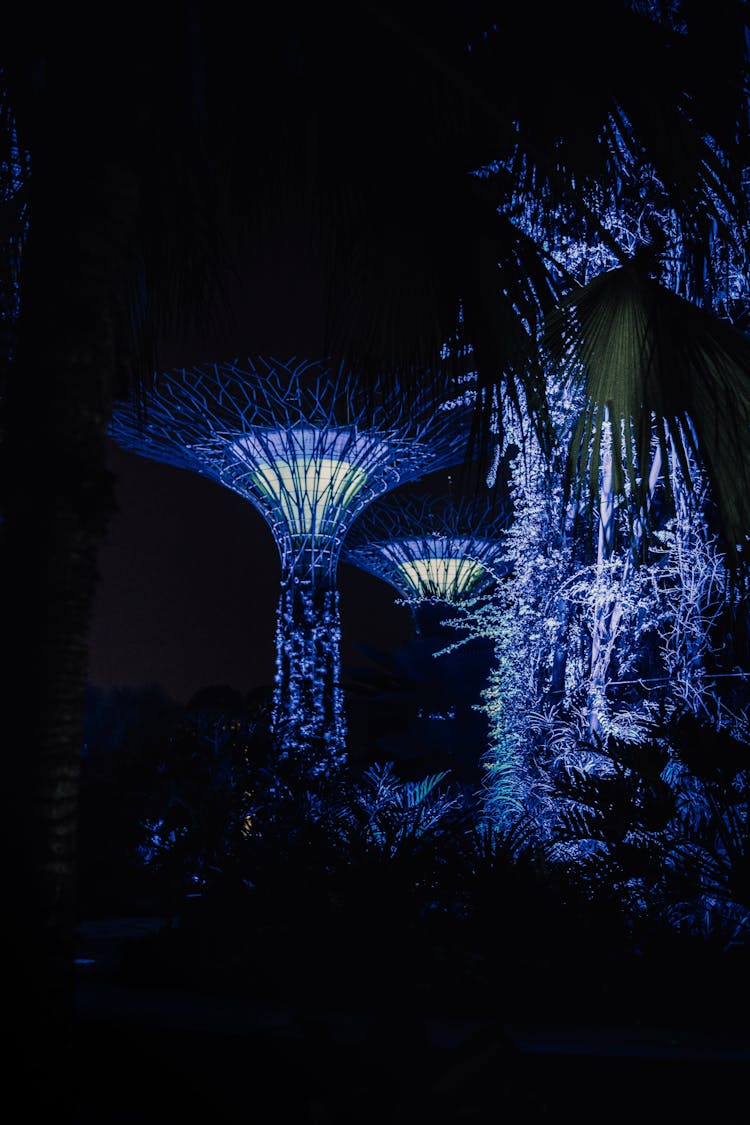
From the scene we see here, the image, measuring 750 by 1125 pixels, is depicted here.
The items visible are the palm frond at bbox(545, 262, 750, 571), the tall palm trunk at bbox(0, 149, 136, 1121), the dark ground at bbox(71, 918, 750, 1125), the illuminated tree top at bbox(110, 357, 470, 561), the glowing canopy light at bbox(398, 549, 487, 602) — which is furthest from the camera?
the glowing canopy light at bbox(398, 549, 487, 602)

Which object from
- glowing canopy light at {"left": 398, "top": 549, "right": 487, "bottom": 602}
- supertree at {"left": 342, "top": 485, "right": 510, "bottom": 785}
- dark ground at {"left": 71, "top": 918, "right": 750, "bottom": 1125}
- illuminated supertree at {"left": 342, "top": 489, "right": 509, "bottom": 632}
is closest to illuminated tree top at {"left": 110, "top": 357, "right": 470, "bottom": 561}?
supertree at {"left": 342, "top": 485, "right": 510, "bottom": 785}

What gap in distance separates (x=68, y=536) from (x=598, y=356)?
2272mm

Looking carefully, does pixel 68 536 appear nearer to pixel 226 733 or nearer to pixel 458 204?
pixel 458 204

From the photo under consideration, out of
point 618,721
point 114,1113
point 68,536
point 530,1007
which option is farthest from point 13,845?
point 618,721

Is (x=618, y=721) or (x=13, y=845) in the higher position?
(x=618, y=721)

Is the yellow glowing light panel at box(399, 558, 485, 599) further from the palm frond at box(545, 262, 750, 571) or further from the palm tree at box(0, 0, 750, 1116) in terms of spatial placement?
the palm frond at box(545, 262, 750, 571)

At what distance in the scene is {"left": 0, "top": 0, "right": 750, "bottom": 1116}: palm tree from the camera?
2287 mm

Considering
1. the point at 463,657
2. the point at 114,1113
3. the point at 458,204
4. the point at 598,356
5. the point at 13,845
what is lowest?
the point at 114,1113

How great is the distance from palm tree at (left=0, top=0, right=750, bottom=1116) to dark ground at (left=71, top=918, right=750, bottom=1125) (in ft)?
4.38

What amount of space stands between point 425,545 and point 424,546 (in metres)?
0.16

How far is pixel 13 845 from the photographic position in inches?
86.7

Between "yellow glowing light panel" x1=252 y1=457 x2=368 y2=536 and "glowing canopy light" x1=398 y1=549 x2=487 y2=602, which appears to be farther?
"glowing canopy light" x1=398 y1=549 x2=487 y2=602

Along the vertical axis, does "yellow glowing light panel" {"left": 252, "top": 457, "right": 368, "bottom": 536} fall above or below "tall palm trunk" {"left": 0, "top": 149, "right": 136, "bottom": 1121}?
above

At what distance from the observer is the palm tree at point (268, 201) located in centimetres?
229
